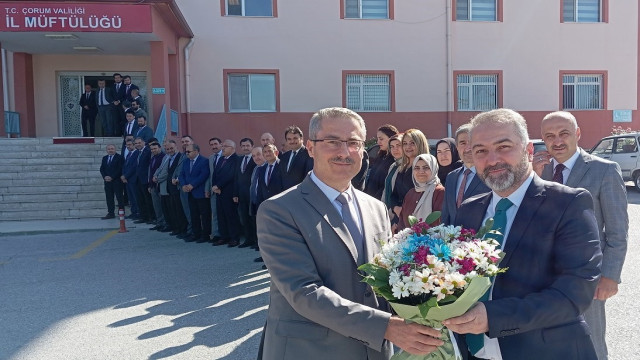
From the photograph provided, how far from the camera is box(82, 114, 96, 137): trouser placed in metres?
17.3

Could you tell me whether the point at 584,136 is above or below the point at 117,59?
below

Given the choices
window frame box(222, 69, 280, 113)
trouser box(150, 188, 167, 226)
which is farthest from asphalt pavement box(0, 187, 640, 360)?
window frame box(222, 69, 280, 113)

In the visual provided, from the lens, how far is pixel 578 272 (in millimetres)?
2053

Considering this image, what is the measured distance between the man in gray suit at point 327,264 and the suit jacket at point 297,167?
5424 mm

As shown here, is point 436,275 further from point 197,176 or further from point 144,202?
point 144,202

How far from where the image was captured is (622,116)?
2038cm

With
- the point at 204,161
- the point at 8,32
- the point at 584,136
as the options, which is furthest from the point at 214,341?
the point at 584,136

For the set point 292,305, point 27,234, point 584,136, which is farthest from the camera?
point 584,136

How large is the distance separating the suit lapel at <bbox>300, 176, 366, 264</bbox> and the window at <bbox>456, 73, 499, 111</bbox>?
18.1 m

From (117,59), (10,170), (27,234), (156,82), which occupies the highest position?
(117,59)

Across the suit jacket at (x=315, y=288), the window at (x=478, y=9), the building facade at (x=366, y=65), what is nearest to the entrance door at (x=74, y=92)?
the building facade at (x=366, y=65)

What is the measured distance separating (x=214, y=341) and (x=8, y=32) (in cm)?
1268

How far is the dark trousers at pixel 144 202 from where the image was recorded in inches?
501

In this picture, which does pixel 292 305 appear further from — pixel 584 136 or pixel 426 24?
pixel 584 136
